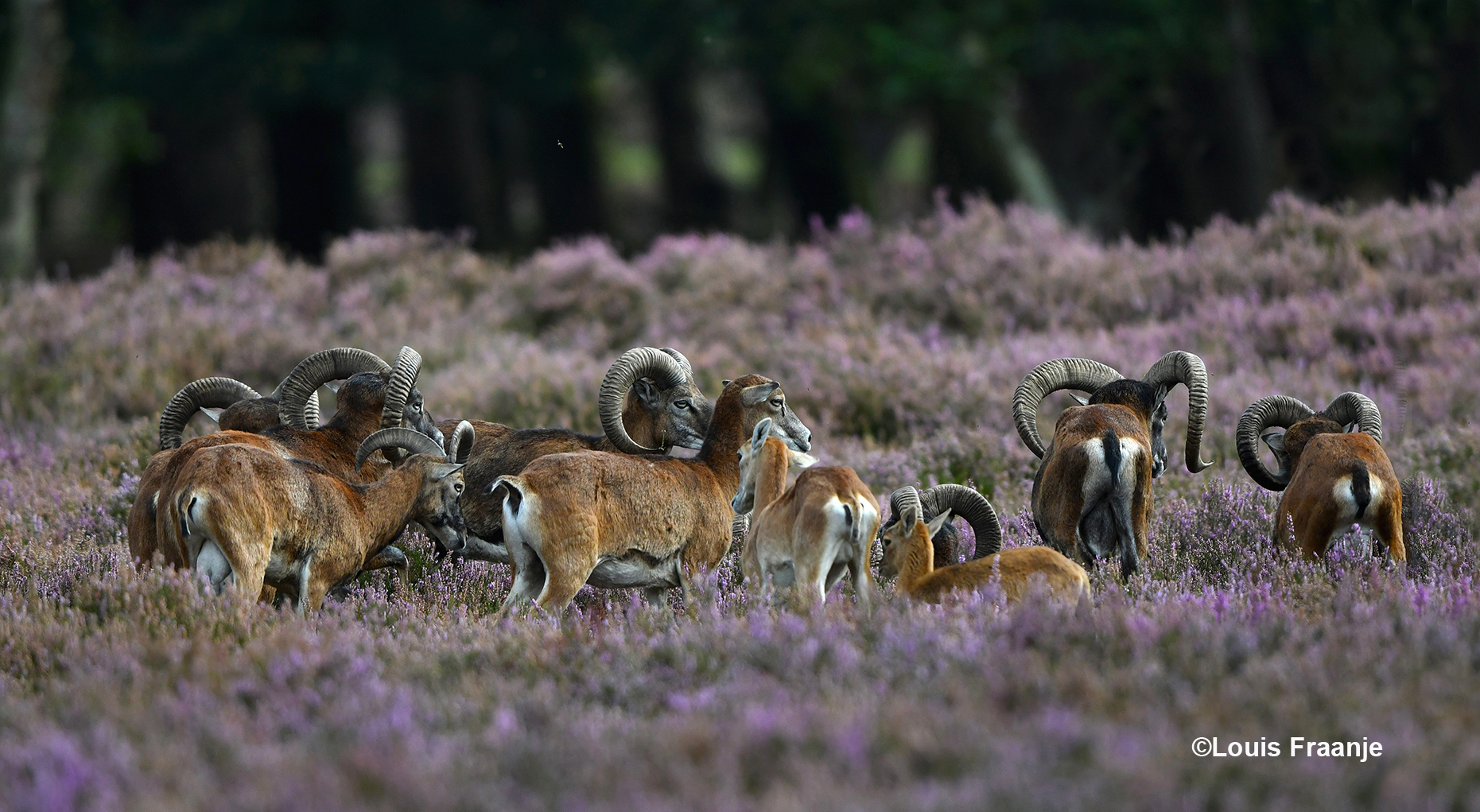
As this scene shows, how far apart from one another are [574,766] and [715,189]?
28.5m

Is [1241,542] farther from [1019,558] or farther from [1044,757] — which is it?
[1044,757]

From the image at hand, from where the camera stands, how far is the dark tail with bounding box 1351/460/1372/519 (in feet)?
23.6

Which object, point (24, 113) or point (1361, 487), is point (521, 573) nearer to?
point (1361, 487)

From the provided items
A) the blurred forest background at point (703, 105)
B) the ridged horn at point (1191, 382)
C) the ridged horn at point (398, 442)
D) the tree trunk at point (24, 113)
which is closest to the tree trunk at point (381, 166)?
the blurred forest background at point (703, 105)

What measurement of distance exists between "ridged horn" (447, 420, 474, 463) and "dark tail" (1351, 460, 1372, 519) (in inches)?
186

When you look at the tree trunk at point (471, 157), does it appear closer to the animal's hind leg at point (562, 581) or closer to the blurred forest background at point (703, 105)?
the blurred forest background at point (703, 105)

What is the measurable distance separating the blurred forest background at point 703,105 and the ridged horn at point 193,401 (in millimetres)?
14148

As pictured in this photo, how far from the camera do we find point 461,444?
861cm

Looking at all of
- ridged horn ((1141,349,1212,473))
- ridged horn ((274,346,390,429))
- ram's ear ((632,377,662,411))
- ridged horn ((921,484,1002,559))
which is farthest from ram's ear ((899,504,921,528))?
ridged horn ((274,346,390,429))

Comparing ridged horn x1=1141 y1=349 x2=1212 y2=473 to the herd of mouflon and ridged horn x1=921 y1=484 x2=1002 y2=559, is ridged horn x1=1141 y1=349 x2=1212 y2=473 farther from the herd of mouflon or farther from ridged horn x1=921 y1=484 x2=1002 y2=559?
ridged horn x1=921 y1=484 x2=1002 y2=559

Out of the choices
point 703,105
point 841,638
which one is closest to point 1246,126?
point 703,105

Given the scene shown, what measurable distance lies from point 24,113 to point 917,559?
19858 millimetres

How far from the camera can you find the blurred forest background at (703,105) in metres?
22.8

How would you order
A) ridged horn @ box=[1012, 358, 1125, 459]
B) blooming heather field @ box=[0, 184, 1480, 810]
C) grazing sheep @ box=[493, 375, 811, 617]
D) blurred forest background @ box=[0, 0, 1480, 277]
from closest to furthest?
1. blooming heather field @ box=[0, 184, 1480, 810]
2. grazing sheep @ box=[493, 375, 811, 617]
3. ridged horn @ box=[1012, 358, 1125, 459]
4. blurred forest background @ box=[0, 0, 1480, 277]
